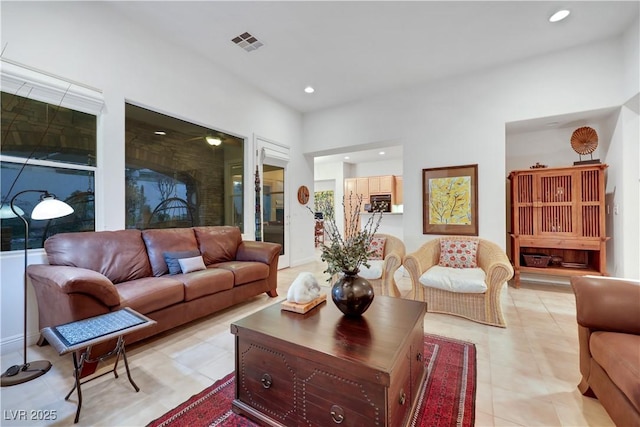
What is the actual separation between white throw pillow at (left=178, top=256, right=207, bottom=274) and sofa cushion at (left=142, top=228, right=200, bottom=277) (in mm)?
161

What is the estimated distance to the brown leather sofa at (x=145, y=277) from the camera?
74.9 inches

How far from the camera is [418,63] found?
3.83 m

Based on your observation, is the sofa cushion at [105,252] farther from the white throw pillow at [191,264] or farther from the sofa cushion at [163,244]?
the white throw pillow at [191,264]

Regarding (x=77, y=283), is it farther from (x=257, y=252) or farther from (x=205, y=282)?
(x=257, y=252)

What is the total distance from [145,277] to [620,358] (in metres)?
3.51

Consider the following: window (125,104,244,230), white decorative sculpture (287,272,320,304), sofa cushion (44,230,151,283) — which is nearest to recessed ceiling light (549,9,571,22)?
white decorative sculpture (287,272,320,304)

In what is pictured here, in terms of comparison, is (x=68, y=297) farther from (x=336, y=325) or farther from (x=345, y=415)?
(x=345, y=415)

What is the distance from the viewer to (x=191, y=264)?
2.94 m

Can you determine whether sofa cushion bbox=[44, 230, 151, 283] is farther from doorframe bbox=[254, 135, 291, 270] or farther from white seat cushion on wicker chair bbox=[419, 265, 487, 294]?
white seat cushion on wicker chair bbox=[419, 265, 487, 294]

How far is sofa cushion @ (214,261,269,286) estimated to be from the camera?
304cm

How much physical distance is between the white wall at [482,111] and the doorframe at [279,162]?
1204mm

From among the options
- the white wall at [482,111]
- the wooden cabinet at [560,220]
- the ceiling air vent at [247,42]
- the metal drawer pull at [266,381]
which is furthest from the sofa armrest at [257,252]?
the wooden cabinet at [560,220]

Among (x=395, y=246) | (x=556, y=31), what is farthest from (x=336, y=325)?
(x=556, y=31)

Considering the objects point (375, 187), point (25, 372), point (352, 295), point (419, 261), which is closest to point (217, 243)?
point (25, 372)
